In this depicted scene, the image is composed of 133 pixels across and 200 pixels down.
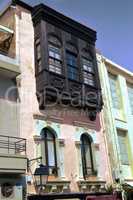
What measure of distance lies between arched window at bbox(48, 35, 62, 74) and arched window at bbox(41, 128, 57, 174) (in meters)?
2.89

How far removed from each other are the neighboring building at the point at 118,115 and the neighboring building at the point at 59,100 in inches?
31.5

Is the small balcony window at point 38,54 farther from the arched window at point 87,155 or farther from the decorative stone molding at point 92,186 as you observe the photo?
the decorative stone molding at point 92,186

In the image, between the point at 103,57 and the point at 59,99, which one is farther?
the point at 103,57

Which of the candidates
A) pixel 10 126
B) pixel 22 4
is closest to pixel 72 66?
pixel 22 4

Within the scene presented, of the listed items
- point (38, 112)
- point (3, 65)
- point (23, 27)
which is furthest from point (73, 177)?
point (23, 27)

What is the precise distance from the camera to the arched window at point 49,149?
12961mm

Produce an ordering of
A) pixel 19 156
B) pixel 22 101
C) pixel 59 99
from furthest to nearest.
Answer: pixel 59 99
pixel 22 101
pixel 19 156

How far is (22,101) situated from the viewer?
13102 millimetres

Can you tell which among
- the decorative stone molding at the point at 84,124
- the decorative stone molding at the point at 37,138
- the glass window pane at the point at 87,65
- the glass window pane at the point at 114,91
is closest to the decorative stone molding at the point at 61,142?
the decorative stone molding at the point at 37,138

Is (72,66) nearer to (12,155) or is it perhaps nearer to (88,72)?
(88,72)

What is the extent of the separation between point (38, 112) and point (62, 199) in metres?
3.62

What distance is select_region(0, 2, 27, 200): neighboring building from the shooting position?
1080cm

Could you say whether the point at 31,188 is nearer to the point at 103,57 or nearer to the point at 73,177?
the point at 73,177

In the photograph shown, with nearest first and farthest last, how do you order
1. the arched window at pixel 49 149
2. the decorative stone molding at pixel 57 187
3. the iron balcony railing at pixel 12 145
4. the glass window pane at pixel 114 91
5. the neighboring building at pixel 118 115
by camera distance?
the iron balcony railing at pixel 12 145, the decorative stone molding at pixel 57 187, the arched window at pixel 49 149, the neighboring building at pixel 118 115, the glass window pane at pixel 114 91
